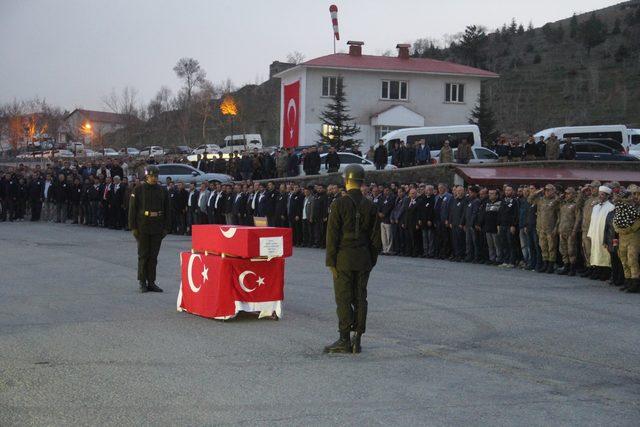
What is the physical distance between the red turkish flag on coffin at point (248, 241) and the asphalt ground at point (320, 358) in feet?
3.15

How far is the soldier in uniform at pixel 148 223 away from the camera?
14.6 meters

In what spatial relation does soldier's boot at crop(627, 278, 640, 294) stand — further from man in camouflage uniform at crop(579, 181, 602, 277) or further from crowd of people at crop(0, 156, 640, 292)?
man in camouflage uniform at crop(579, 181, 602, 277)

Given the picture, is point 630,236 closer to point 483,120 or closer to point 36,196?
point 36,196

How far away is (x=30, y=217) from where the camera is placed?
38875mm

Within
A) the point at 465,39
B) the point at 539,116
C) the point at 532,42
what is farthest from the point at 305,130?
the point at 532,42

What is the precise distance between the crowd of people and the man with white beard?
0.02 m

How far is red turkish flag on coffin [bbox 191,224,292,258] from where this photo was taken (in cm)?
1153

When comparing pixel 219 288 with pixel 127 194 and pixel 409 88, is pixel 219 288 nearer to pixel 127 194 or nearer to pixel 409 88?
pixel 127 194

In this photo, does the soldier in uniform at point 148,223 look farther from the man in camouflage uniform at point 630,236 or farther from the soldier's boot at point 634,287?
the soldier's boot at point 634,287

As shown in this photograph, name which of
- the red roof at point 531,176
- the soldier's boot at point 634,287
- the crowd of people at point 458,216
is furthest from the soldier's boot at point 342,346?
the red roof at point 531,176

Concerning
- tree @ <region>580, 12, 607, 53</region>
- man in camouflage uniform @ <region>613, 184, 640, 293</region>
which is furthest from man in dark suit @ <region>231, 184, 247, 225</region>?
tree @ <region>580, 12, 607, 53</region>

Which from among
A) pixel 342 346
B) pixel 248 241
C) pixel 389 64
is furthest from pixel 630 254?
pixel 389 64

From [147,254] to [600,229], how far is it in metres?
8.93

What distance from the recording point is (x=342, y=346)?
9602mm
